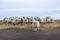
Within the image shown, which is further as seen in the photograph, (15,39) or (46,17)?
(46,17)

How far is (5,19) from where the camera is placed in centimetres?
3522

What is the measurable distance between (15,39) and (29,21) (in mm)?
15487

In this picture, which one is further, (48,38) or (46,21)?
(46,21)

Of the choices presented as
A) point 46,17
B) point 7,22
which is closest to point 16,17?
point 7,22

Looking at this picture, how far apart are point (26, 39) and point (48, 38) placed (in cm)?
163

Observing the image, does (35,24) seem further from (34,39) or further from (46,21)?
(46,21)

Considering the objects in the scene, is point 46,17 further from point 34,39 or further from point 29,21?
point 34,39

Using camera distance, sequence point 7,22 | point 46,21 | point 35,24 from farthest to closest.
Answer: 1. point 7,22
2. point 46,21
3. point 35,24

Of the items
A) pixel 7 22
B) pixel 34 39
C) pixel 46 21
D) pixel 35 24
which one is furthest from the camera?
pixel 7 22

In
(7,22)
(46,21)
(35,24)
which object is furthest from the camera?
(7,22)

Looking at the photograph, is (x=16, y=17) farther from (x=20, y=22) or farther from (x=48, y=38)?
(x=48, y=38)

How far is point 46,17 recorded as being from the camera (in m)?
33.1

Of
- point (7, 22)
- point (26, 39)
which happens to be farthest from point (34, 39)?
point (7, 22)

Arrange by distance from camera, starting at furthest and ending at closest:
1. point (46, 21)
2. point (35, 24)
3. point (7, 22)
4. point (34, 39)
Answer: point (7, 22) → point (46, 21) → point (35, 24) → point (34, 39)
